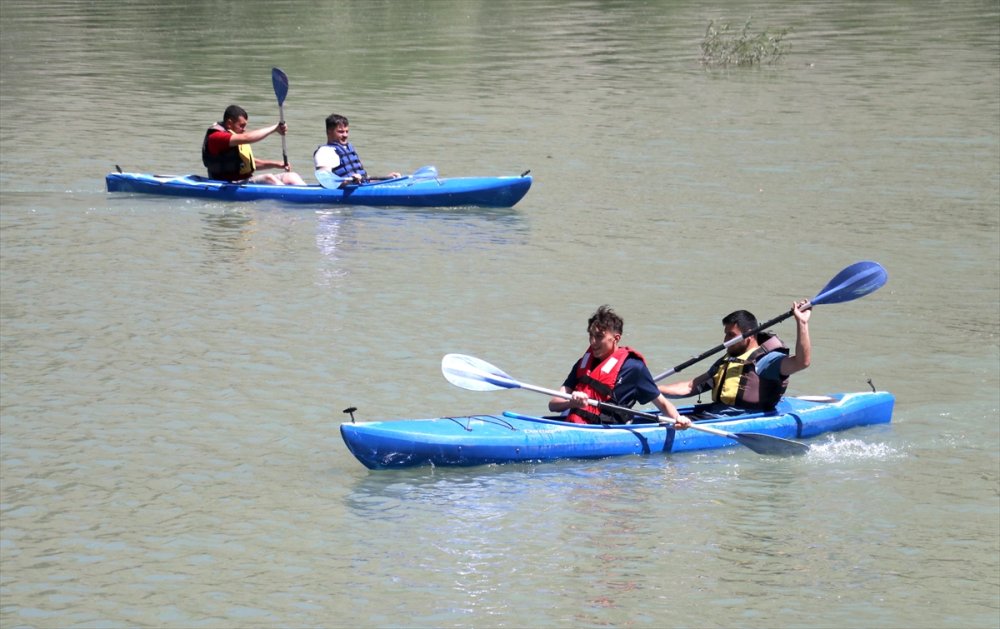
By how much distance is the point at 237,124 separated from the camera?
1492cm

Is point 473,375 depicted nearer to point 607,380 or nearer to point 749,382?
point 607,380

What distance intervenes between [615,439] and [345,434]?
4.67 ft

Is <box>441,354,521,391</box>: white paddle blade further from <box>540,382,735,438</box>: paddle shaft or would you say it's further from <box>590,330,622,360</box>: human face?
<box>590,330,622,360</box>: human face

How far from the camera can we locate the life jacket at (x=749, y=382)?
28.7ft

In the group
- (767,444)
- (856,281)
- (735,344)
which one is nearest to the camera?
(767,444)

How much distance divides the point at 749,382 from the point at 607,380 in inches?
37.5

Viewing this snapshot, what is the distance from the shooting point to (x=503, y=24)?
32.2 metres

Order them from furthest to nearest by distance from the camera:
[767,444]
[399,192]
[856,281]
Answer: [399,192], [856,281], [767,444]

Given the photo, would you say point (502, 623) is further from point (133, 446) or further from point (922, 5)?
point (922, 5)

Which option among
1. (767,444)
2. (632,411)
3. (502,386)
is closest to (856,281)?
(767,444)

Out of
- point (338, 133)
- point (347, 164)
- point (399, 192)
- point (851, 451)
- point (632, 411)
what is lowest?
point (851, 451)

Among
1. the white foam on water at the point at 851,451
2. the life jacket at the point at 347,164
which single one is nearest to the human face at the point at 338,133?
the life jacket at the point at 347,164

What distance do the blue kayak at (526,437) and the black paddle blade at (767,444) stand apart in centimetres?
9

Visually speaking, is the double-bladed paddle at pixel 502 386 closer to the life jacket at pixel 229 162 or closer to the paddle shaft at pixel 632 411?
the paddle shaft at pixel 632 411
